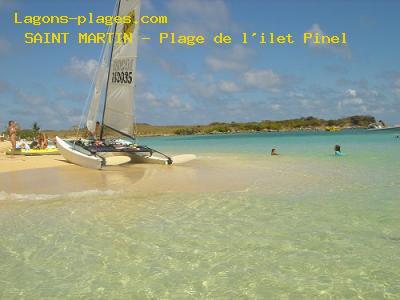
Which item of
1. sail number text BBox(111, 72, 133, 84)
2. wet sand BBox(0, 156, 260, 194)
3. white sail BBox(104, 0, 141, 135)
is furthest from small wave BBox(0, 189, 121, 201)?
sail number text BBox(111, 72, 133, 84)

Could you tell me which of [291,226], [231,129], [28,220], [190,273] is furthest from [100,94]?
[231,129]

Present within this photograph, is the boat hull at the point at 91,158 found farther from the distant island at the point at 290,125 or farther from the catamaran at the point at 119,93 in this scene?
the distant island at the point at 290,125

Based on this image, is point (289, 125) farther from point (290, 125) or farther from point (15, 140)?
point (15, 140)

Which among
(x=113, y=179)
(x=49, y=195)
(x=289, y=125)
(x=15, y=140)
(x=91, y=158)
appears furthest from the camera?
(x=289, y=125)

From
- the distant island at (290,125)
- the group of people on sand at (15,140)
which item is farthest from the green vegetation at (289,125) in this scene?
the group of people on sand at (15,140)

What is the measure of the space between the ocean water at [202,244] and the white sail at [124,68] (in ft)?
26.6

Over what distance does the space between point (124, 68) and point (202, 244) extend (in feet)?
45.0

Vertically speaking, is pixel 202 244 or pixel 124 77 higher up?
pixel 124 77

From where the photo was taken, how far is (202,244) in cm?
646

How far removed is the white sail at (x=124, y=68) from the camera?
18625 millimetres

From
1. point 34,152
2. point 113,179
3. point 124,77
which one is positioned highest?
point 124,77

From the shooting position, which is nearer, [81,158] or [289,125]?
[81,158]

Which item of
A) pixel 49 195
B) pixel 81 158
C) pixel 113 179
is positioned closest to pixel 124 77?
pixel 81 158

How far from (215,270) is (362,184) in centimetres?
848
